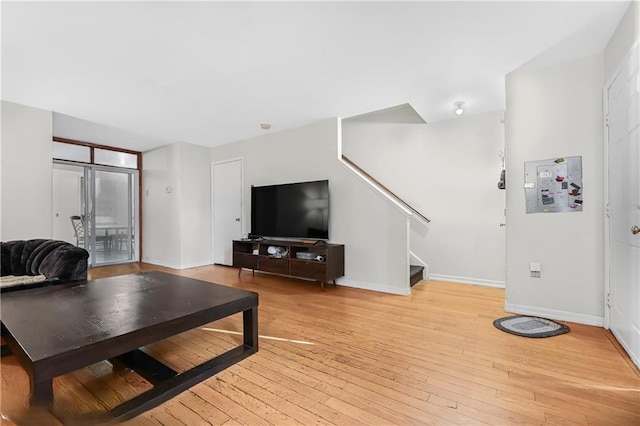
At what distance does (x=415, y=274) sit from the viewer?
13.0 ft

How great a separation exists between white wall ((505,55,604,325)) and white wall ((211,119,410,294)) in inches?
46.6

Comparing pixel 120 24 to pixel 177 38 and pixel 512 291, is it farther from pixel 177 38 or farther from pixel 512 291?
pixel 512 291

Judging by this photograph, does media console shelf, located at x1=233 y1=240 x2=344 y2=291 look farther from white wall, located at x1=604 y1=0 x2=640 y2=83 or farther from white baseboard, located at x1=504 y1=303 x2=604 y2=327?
white wall, located at x1=604 y1=0 x2=640 y2=83

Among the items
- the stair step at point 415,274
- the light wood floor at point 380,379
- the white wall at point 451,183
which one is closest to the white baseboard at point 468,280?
the white wall at point 451,183

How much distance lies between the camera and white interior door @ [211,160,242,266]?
17.6ft

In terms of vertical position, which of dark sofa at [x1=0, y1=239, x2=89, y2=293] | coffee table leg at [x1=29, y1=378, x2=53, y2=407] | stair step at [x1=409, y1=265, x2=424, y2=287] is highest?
dark sofa at [x1=0, y1=239, x2=89, y2=293]

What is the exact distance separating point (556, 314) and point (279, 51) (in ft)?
11.2

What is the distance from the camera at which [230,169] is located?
550 centimetres

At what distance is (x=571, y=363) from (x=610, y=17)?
2423 millimetres

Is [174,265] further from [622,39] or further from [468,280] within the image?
[622,39]

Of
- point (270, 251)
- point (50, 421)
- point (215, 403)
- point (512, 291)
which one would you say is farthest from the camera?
point (270, 251)

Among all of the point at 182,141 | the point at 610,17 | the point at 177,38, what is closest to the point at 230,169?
the point at 182,141

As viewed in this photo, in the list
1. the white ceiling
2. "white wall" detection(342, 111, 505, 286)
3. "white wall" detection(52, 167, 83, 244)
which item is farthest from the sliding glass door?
"white wall" detection(342, 111, 505, 286)

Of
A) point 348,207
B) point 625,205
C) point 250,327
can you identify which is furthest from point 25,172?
point 625,205
